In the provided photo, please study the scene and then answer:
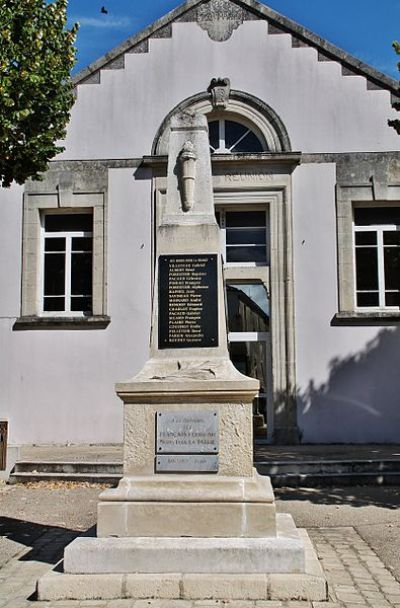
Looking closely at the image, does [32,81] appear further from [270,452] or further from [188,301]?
[270,452]

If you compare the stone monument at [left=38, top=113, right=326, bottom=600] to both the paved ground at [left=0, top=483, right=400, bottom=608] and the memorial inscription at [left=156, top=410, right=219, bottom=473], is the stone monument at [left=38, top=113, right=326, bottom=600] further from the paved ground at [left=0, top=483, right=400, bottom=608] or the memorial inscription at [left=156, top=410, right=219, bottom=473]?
the paved ground at [left=0, top=483, right=400, bottom=608]

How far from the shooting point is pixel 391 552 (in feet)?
23.6

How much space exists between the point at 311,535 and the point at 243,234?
355 inches

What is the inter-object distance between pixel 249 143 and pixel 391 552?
10.7m

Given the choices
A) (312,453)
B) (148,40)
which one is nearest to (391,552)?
(312,453)

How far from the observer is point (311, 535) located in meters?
7.95

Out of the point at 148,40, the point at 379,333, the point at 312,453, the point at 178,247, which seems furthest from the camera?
the point at 148,40

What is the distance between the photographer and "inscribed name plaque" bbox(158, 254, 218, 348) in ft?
22.2

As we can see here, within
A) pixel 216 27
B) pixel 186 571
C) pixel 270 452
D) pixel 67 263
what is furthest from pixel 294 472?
pixel 216 27

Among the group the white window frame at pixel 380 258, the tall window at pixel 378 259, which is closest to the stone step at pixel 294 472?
the white window frame at pixel 380 258

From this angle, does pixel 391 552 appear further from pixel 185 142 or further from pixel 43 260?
pixel 43 260

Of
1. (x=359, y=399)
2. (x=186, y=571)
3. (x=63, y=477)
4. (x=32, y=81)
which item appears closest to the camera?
(x=186, y=571)

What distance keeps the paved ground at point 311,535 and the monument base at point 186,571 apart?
10 centimetres

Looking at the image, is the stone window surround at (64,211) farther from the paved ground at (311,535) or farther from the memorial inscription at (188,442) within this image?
the memorial inscription at (188,442)
